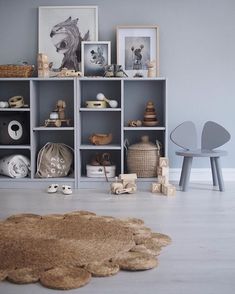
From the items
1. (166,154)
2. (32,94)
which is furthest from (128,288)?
(32,94)

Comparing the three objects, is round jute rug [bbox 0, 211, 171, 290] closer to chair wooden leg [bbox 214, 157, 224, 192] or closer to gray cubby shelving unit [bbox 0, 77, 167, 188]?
chair wooden leg [bbox 214, 157, 224, 192]

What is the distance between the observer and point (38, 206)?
124 inches

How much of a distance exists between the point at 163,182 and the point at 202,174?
2.20 feet

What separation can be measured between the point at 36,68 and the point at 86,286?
9.30ft

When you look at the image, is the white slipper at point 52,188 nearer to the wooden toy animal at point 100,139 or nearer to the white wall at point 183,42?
the wooden toy animal at point 100,139

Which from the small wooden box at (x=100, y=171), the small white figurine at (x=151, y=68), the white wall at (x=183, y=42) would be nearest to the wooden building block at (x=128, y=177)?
the small wooden box at (x=100, y=171)

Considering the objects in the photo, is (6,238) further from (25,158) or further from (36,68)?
(36,68)

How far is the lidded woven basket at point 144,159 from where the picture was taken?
3.90 metres

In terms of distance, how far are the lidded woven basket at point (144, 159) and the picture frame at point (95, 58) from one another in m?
0.77

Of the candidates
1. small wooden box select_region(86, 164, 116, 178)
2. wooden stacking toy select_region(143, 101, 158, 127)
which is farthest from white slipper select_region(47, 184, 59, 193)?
wooden stacking toy select_region(143, 101, 158, 127)

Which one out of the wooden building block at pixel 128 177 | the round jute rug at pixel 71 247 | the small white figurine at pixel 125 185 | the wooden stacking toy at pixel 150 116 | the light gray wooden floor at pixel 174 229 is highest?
the wooden stacking toy at pixel 150 116

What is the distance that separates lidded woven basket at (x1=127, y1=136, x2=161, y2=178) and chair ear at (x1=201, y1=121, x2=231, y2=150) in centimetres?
46

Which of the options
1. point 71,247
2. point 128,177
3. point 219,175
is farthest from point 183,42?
point 71,247

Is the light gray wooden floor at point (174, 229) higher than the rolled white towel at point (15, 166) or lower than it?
lower
